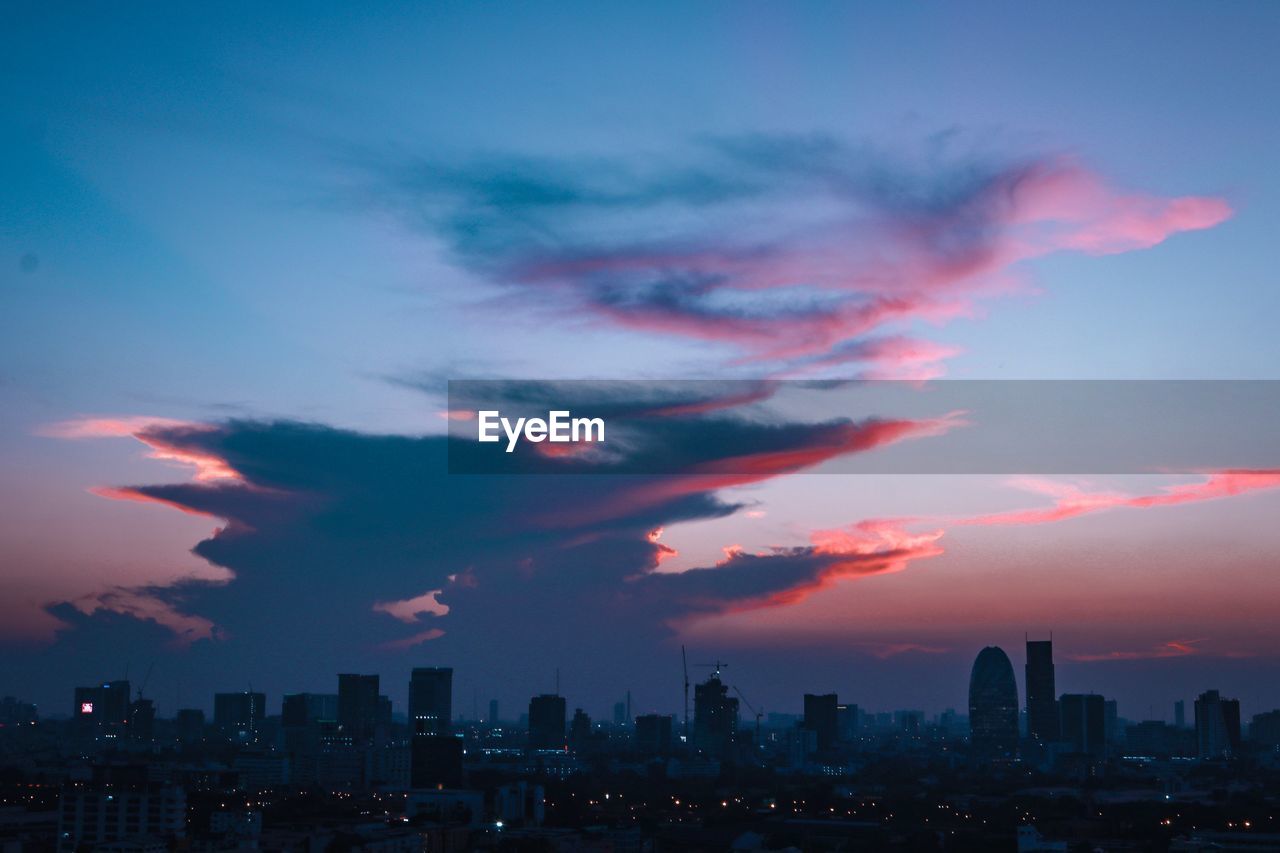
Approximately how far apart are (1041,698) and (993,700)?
4191mm

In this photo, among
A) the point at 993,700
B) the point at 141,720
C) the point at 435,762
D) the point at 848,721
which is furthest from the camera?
the point at 848,721

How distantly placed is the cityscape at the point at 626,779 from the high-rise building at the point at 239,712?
17 centimetres

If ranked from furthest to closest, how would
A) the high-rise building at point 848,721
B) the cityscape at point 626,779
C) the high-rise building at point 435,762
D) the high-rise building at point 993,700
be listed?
the high-rise building at point 848,721 → the high-rise building at point 993,700 → the high-rise building at point 435,762 → the cityscape at point 626,779

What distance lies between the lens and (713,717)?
83438 mm

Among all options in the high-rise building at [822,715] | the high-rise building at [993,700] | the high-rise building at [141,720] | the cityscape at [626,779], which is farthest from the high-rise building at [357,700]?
the high-rise building at [993,700]

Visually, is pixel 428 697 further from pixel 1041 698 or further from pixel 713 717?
pixel 1041 698

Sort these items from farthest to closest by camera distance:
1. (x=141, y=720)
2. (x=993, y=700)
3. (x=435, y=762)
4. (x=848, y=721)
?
1. (x=848, y=721)
2. (x=993, y=700)
3. (x=141, y=720)
4. (x=435, y=762)

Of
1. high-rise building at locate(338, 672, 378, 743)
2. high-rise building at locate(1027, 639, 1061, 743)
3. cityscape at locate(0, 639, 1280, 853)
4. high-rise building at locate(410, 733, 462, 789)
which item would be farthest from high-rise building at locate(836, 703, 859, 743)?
high-rise building at locate(410, 733, 462, 789)

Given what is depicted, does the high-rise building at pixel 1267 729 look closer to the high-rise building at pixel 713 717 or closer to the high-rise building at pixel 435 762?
the high-rise building at pixel 713 717

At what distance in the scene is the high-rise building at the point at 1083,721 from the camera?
89.3 meters

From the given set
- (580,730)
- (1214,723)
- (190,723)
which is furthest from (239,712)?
(1214,723)

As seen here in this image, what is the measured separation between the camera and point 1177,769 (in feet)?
226

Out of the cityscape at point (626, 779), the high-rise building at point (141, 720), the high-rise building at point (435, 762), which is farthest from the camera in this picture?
the high-rise building at point (141, 720)

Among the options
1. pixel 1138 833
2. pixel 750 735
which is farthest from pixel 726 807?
pixel 750 735
